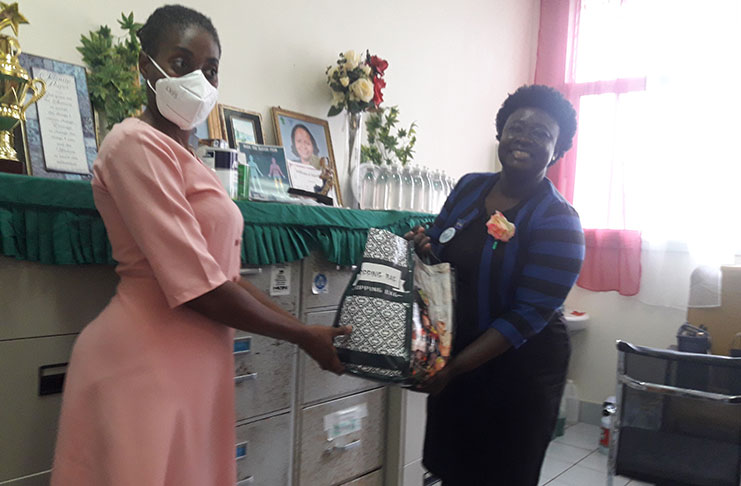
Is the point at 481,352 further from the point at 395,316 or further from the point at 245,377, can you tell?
the point at 245,377

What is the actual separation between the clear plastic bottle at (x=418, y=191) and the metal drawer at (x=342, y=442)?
0.99m

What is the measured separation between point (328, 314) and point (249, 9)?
135 cm

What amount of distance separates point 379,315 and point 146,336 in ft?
1.64

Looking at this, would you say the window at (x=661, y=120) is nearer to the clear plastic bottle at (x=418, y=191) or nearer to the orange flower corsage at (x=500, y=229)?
the clear plastic bottle at (x=418, y=191)

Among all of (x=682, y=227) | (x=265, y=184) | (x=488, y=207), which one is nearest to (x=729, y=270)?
(x=682, y=227)

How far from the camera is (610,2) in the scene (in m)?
3.59

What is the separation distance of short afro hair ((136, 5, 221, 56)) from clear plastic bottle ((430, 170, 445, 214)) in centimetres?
183

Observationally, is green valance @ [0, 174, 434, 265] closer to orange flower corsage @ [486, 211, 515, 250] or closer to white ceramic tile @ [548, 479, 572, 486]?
orange flower corsage @ [486, 211, 515, 250]

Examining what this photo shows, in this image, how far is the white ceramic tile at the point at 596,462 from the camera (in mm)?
2923

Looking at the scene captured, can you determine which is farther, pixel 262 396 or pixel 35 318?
pixel 262 396

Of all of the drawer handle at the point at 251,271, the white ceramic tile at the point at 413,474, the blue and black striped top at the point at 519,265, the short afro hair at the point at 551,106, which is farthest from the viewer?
the white ceramic tile at the point at 413,474

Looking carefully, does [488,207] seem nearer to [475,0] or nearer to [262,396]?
[262,396]

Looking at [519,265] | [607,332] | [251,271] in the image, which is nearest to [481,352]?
[519,265]

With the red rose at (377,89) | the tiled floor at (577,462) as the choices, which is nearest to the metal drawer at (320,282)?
the red rose at (377,89)
